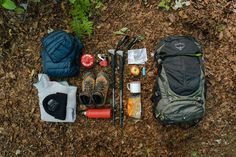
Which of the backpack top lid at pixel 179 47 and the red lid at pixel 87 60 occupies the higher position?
the backpack top lid at pixel 179 47

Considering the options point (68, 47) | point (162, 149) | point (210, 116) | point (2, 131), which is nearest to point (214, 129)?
point (210, 116)

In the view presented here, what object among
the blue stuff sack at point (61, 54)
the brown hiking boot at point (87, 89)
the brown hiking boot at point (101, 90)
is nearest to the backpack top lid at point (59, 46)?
the blue stuff sack at point (61, 54)

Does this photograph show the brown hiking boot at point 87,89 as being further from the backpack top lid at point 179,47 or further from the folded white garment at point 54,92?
the backpack top lid at point 179,47

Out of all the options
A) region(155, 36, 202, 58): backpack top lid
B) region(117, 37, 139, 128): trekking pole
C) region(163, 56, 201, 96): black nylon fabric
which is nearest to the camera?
region(163, 56, 201, 96): black nylon fabric

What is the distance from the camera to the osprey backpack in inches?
218

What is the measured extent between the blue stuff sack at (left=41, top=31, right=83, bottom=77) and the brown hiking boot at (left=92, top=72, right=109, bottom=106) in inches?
15.8

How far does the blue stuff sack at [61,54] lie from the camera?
19.7ft

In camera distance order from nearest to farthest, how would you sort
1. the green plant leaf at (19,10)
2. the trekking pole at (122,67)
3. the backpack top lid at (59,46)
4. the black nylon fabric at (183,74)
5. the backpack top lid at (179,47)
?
the black nylon fabric at (183,74) → the backpack top lid at (179,47) → the backpack top lid at (59,46) → the trekking pole at (122,67) → the green plant leaf at (19,10)

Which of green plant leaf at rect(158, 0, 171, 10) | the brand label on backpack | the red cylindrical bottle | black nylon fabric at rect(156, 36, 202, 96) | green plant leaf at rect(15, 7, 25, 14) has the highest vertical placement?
green plant leaf at rect(158, 0, 171, 10)

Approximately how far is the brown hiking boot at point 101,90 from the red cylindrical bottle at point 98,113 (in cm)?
11

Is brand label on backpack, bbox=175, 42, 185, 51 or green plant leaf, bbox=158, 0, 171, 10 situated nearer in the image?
brand label on backpack, bbox=175, 42, 185, 51

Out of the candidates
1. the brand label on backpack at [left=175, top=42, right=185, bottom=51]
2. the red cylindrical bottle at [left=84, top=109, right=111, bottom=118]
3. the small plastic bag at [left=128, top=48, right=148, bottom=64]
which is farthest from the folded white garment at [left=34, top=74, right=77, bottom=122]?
the brand label on backpack at [left=175, top=42, right=185, bottom=51]

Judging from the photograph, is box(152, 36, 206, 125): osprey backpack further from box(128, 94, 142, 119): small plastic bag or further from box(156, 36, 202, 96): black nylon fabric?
box(128, 94, 142, 119): small plastic bag

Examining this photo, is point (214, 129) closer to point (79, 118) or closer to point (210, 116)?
point (210, 116)
